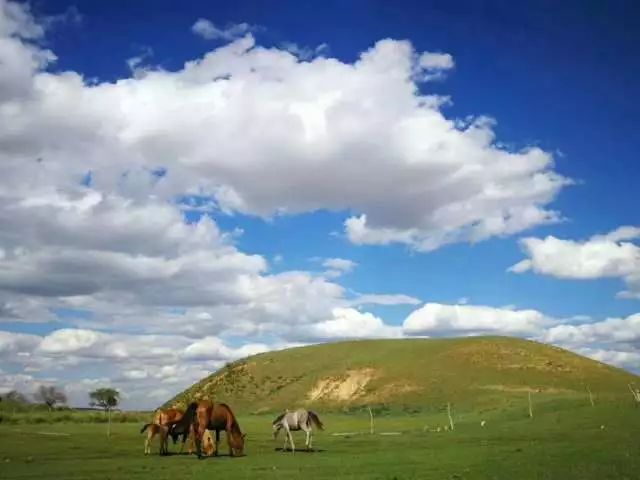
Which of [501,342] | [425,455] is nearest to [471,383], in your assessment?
[501,342]

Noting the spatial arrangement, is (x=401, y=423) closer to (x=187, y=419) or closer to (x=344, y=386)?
(x=187, y=419)

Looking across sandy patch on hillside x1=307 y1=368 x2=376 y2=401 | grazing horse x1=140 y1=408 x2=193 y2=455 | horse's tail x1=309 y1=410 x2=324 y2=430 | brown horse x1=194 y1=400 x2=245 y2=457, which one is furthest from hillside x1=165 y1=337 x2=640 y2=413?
brown horse x1=194 y1=400 x2=245 y2=457

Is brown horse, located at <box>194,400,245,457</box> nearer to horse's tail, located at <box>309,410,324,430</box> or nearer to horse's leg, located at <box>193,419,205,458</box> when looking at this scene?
horse's leg, located at <box>193,419,205,458</box>

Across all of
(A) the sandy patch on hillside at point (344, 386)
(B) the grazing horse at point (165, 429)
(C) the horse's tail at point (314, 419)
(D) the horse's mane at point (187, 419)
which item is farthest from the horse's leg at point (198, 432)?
(A) the sandy patch on hillside at point (344, 386)

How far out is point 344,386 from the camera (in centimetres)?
13550

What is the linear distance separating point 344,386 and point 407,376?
12.5m

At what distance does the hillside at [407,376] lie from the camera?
119m

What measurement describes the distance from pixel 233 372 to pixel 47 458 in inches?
5073

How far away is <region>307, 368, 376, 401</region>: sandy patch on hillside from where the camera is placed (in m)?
132

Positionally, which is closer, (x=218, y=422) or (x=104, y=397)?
(x=218, y=422)

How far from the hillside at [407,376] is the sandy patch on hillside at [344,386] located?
19 centimetres

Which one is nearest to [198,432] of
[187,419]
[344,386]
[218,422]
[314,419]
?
[187,419]

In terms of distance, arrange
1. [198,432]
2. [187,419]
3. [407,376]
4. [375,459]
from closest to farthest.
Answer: [375,459]
[198,432]
[187,419]
[407,376]

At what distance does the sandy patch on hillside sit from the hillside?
7.6 inches
